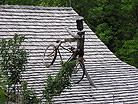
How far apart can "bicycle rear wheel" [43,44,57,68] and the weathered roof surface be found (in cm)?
13

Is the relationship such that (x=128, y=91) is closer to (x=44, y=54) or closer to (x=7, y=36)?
(x=44, y=54)

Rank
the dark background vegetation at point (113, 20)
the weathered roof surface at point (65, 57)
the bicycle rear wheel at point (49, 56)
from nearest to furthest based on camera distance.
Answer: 1. the weathered roof surface at point (65, 57)
2. the bicycle rear wheel at point (49, 56)
3. the dark background vegetation at point (113, 20)

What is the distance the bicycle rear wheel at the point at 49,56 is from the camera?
1166 cm

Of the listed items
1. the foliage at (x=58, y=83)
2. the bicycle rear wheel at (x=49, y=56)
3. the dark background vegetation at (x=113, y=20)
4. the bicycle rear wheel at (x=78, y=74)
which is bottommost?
the dark background vegetation at (x=113, y=20)

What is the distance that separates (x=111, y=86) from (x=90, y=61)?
1085mm

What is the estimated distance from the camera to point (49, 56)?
11.8 m

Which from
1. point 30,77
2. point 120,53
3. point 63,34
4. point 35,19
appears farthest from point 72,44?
point 120,53

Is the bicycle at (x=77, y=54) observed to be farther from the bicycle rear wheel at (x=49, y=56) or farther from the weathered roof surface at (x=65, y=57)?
the weathered roof surface at (x=65, y=57)

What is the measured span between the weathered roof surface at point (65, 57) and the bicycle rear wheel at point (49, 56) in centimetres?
13

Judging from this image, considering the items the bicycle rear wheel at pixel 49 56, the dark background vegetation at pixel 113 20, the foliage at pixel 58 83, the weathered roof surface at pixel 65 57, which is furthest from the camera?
the dark background vegetation at pixel 113 20

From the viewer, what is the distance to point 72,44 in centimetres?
1300

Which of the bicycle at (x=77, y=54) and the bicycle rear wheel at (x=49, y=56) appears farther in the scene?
the bicycle rear wheel at (x=49, y=56)

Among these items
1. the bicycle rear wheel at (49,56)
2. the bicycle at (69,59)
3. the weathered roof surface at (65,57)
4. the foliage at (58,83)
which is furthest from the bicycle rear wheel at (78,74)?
the foliage at (58,83)

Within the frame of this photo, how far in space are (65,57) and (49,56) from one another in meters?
0.70
